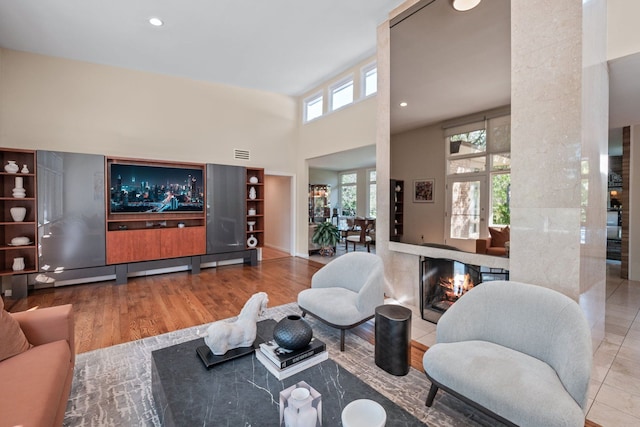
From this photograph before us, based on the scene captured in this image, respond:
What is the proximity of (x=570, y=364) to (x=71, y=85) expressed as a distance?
7.24 m

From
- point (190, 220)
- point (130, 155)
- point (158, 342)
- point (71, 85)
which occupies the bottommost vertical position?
point (158, 342)

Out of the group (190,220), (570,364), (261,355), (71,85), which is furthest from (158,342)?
(71,85)

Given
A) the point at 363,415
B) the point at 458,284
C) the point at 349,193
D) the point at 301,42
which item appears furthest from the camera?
the point at 349,193

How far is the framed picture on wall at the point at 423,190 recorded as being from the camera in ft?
11.2

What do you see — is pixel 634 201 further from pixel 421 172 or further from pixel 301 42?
pixel 301 42

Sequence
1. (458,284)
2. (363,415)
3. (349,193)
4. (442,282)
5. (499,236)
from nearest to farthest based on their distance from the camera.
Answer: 1. (363,415)
2. (499,236)
3. (458,284)
4. (442,282)
5. (349,193)

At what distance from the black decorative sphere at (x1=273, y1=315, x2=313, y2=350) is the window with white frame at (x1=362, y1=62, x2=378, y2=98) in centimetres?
459

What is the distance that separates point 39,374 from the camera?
4.86 ft

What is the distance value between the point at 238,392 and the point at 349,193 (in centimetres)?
999

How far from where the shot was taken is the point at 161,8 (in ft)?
12.4

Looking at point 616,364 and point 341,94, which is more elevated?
point 341,94

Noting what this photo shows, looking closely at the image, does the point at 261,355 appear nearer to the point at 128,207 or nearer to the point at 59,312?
the point at 59,312

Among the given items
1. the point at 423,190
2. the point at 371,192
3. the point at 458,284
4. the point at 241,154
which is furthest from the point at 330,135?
the point at 371,192

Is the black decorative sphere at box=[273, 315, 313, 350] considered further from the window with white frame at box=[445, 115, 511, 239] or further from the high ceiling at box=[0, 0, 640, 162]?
the high ceiling at box=[0, 0, 640, 162]
